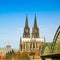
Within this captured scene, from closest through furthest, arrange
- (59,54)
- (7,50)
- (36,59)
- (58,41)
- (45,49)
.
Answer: (59,54) → (58,41) → (45,49) → (36,59) → (7,50)

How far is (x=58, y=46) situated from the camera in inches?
2057

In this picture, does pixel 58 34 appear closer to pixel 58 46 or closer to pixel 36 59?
pixel 58 46

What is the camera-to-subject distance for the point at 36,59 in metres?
97.8

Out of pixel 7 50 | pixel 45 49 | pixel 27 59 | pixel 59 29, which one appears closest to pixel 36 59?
pixel 27 59

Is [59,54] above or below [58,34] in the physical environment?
below

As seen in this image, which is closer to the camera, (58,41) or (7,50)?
(58,41)

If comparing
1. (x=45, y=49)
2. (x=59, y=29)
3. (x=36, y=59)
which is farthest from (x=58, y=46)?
(x=36, y=59)

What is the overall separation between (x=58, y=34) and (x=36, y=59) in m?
48.5

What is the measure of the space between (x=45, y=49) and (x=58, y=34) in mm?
20610

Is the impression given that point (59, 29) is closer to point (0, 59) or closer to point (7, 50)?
point (0, 59)

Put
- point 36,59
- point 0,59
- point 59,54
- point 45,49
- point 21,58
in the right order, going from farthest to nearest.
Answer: point 0,59
point 21,58
point 36,59
point 45,49
point 59,54

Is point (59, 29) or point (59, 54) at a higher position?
point (59, 29)

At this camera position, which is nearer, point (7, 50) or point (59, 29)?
point (59, 29)

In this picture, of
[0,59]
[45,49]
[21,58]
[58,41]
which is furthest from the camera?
[0,59]
